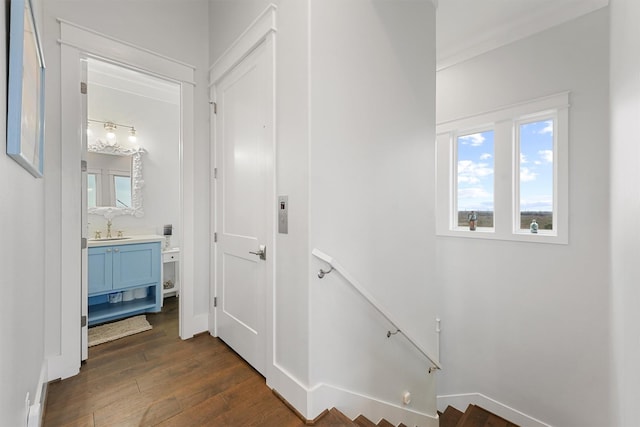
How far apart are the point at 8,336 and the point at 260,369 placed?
4.67ft

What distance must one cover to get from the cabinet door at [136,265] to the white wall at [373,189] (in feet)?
8.99

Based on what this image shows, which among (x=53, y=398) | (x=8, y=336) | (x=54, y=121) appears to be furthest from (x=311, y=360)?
(x=54, y=121)

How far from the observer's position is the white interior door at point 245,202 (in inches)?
74.1

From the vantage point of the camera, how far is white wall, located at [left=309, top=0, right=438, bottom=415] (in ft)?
5.24

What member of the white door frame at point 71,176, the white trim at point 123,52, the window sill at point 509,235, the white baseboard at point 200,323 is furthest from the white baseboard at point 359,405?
the white trim at point 123,52

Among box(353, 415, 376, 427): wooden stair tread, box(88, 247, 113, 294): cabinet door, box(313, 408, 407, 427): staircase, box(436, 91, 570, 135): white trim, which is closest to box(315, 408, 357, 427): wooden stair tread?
box(313, 408, 407, 427): staircase

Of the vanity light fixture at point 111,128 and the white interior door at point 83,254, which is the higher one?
the vanity light fixture at point 111,128

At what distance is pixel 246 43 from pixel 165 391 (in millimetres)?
2538

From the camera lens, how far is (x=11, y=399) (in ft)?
2.92

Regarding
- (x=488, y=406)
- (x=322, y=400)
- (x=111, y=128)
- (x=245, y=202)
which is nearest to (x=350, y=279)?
(x=322, y=400)

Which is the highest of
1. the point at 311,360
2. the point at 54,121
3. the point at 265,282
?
the point at 54,121

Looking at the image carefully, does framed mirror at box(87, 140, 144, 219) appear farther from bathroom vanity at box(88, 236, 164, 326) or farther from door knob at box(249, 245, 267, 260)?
door knob at box(249, 245, 267, 260)

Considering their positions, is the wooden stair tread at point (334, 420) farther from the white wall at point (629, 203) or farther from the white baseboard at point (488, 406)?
the white baseboard at point (488, 406)

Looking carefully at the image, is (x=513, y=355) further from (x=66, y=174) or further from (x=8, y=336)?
(x=66, y=174)
